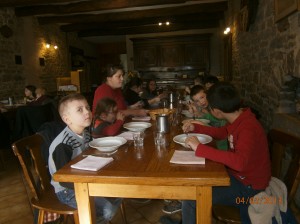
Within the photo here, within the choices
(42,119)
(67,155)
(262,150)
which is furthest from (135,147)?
(42,119)

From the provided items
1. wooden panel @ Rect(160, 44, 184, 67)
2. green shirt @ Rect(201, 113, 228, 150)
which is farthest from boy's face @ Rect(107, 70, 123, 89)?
wooden panel @ Rect(160, 44, 184, 67)

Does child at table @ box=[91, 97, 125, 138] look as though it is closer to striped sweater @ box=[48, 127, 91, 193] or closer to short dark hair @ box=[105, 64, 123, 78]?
striped sweater @ box=[48, 127, 91, 193]

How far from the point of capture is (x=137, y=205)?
2.33 metres

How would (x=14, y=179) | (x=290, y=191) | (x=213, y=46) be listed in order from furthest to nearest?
(x=213, y=46), (x=14, y=179), (x=290, y=191)

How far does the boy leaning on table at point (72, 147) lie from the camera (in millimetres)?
1406

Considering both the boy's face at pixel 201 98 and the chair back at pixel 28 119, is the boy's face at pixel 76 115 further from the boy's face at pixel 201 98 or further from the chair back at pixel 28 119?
the chair back at pixel 28 119

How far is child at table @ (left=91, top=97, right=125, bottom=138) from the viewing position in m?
1.95

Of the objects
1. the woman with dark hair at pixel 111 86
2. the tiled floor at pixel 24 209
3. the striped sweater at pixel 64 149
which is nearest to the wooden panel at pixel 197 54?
the woman with dark hair at pixel 111 86

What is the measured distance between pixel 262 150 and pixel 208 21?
A: 25.0 feet

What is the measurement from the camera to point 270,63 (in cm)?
294

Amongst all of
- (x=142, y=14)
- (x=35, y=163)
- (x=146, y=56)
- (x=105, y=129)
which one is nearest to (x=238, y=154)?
(x=105, y=129)

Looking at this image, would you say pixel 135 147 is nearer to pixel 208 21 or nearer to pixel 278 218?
pixel 278 218

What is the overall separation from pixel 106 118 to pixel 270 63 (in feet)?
6.69

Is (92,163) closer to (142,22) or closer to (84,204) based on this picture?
(84,204)
